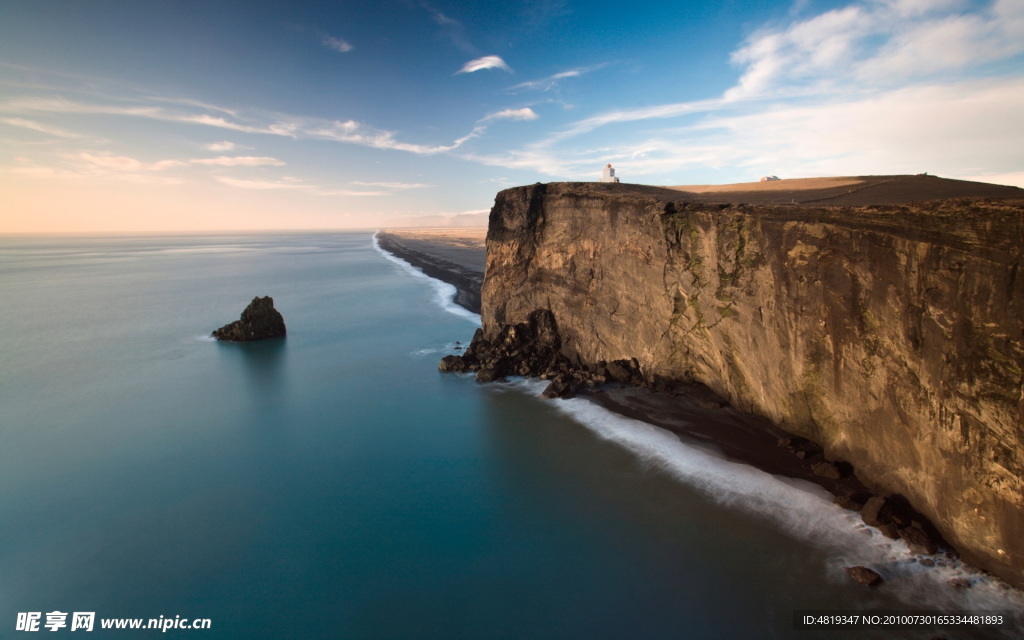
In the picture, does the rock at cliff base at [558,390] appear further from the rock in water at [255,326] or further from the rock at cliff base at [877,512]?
the rock in water at [255,326]

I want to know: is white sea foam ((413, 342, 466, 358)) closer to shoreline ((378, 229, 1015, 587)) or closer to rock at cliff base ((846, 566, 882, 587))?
shoreline ((378, 229, 1015, 587))

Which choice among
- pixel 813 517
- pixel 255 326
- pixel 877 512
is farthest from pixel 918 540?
pixel 255 326

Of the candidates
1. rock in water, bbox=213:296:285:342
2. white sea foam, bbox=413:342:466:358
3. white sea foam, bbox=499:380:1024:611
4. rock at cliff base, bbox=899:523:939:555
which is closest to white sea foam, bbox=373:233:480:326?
white sea foam, bbox=413:342:466:358

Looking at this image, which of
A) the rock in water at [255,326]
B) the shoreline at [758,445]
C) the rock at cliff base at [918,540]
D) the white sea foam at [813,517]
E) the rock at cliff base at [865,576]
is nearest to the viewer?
the white sea foam at [813,517]

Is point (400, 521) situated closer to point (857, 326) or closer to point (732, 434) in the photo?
point (732, 434)

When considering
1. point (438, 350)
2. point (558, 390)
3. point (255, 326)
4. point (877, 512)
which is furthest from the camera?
point (255, 326)

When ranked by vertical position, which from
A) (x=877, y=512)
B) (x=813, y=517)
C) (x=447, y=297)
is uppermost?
(x=447, y=297)

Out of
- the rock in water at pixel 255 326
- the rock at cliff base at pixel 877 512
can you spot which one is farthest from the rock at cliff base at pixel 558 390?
the rock in water at pixel 255 326
